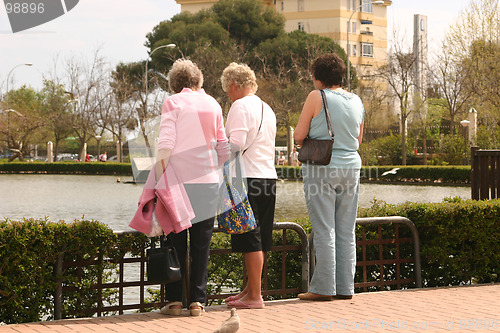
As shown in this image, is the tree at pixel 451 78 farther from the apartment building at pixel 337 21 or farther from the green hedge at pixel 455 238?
the apartment building at pixel 337 21

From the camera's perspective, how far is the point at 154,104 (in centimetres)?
5950

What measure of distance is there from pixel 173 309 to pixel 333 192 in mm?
1615

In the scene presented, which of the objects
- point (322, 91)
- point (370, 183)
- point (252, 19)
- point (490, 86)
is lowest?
point (370, 183)

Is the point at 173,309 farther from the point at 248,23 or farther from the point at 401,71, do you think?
the point at 248,23

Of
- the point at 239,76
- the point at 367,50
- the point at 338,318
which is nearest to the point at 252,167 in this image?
the point at 239,76

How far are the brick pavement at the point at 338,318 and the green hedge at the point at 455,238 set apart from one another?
0.56m

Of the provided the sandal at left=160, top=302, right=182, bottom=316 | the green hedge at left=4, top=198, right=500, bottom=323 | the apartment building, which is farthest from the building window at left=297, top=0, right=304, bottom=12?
the sandal at left=160, top=302, right=182, bottom=316

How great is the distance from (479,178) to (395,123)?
2117 inches

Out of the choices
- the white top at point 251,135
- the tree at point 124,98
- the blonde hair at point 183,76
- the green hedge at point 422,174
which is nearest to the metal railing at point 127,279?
the white top at point 251,135

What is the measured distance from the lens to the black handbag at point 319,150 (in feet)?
18.8

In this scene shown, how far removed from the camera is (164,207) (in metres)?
5.10

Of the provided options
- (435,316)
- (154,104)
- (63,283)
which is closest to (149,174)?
(63,283)

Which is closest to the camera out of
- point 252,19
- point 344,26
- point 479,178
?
point 479,178

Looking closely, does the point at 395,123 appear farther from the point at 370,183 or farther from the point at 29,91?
the point at 29,91
